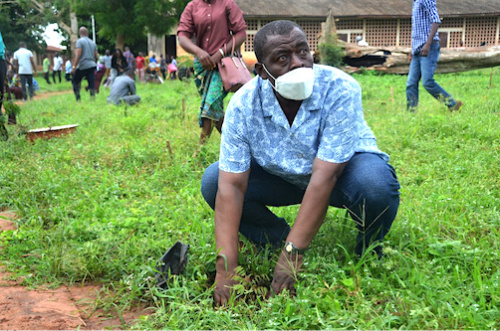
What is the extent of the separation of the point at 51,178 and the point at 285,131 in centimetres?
228

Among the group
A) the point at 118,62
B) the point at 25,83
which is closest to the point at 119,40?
the point at 25,83

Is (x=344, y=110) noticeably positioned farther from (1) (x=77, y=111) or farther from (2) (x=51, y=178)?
(1) (x=77, y=111)

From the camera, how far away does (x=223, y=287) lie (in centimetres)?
218

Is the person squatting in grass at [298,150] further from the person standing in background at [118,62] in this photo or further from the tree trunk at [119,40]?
the tree trunk at [119,40]

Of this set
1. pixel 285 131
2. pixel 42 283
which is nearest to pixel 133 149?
pixel 42 283

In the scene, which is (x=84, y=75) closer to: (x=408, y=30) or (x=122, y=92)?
(x=122, y=92)

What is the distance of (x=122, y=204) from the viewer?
3.42 m

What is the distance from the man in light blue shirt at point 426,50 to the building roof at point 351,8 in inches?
678

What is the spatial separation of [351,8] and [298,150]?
77.7 ft

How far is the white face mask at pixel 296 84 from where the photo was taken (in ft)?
6.85

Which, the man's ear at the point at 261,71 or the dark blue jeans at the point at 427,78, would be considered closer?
the man's ear at the point at 261,71

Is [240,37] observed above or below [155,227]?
above

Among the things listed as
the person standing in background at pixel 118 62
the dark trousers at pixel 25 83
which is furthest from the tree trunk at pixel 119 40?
the person standing in background at pixel 118 62

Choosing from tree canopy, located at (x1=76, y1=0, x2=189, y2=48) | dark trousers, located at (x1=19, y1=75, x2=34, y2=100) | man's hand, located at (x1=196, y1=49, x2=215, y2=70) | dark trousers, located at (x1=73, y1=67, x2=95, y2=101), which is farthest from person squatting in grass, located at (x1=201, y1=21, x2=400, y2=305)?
tree canopy, located at (x1=76, y1=0, x2=189, y2=48)
